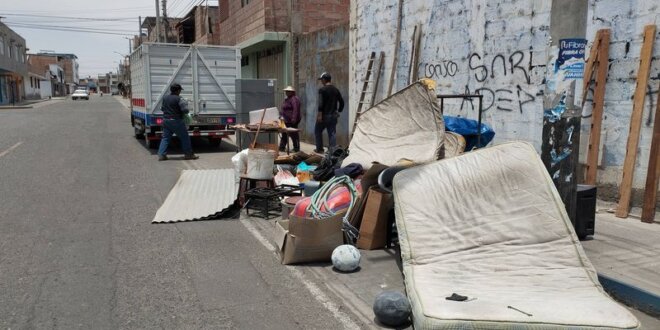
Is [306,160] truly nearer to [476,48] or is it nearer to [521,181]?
[476,48]

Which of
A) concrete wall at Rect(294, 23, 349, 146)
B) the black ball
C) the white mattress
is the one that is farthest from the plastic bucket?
concrete wall at Rect(294, 23, 349, 146)

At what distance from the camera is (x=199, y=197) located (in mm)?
7609

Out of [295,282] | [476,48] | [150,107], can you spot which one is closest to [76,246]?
[295,282]

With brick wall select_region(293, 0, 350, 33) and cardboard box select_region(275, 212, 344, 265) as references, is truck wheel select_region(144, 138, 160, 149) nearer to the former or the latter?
brick wall select_region(293, 0, 350, 33)

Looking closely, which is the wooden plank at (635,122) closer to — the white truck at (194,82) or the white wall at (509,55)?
the white wall at (509,55)

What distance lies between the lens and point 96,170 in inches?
404

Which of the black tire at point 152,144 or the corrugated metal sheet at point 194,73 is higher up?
the corrugated metal sheet at point 194,73

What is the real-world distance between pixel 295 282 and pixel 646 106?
187 inches

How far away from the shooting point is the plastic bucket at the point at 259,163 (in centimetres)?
729

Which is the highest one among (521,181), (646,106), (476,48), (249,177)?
(476,48)

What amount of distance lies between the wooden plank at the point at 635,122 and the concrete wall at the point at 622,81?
0.09 meters

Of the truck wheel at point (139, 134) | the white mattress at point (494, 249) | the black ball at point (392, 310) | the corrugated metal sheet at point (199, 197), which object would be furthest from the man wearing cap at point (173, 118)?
the black ball at point (392, 310)

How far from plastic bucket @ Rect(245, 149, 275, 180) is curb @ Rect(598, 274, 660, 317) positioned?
178 inches

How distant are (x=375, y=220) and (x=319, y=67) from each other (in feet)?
33.4
